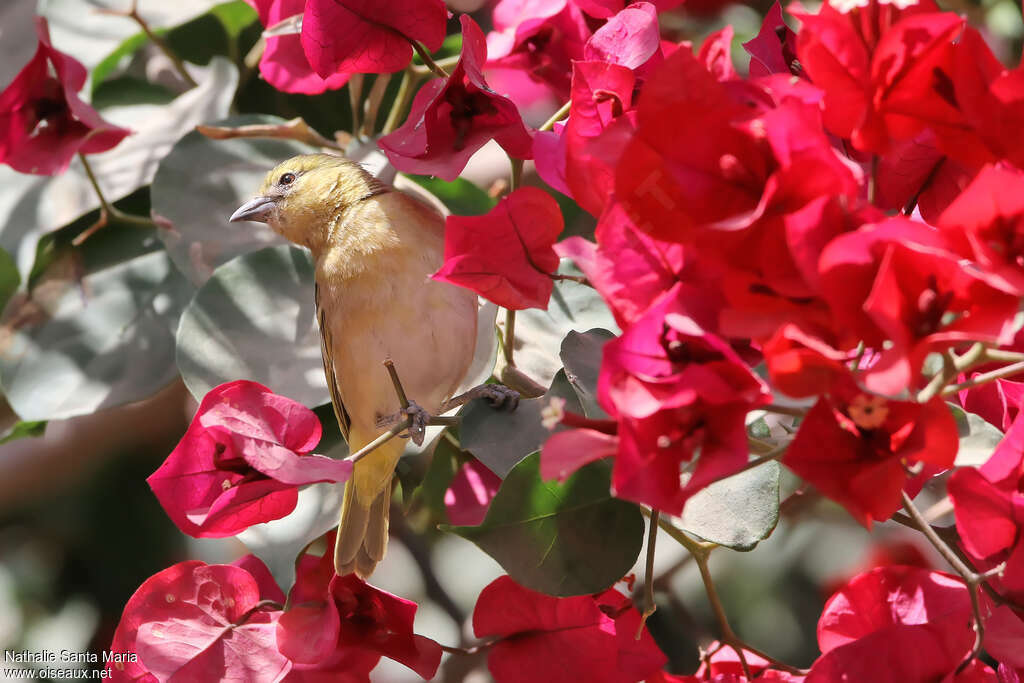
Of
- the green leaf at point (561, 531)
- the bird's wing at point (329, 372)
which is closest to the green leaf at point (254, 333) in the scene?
the bird's wing at point (329, 372)

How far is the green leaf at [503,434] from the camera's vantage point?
1.93 feet

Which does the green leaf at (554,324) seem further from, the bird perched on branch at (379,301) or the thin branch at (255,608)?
the thin branch at (255,608)

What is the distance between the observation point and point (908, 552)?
1.13 meters

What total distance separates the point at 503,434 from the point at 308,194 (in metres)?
0.58

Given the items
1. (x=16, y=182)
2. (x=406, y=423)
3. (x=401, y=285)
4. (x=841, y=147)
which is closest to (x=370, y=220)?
(x=401, y=285)

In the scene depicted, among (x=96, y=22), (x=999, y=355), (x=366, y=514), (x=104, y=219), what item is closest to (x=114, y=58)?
(x=96, y=22)

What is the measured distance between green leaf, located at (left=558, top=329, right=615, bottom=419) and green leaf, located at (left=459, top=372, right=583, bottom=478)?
0.19ft

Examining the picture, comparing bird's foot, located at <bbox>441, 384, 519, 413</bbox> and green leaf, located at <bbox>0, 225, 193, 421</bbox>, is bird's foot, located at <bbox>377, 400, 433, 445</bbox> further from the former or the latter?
green leaf, located at <bbox>0, 225, 193, 421</bbox>

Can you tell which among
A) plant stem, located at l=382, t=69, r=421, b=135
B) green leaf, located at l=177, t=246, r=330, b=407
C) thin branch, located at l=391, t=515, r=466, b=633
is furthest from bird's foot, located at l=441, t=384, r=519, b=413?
thin branch, located at l=391, t=515, r=466, b=633

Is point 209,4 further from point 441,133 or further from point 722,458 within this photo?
point 722,458

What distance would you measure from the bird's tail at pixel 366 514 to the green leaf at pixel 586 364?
242 millimetres

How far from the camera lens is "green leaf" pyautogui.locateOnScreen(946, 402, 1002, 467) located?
0.59 meters

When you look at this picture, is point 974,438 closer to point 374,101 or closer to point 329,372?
point 329,372

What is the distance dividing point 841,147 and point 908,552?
2.58 feet
